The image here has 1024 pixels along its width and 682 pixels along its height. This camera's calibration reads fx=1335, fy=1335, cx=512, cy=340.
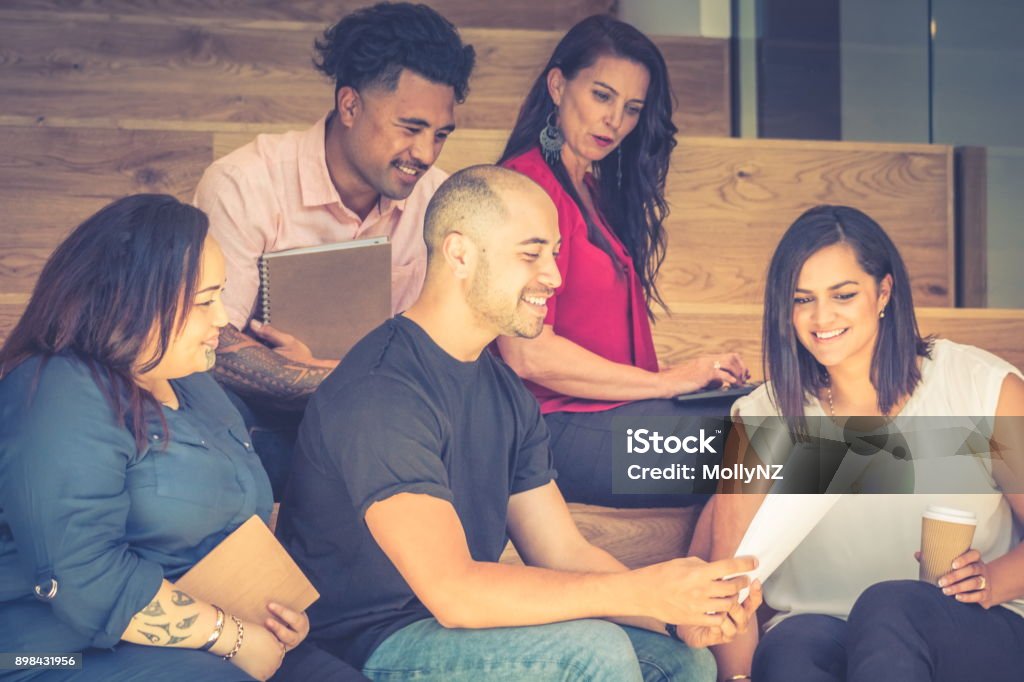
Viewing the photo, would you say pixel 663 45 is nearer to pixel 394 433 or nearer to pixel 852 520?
pixel 852 520

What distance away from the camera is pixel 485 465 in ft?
5.43

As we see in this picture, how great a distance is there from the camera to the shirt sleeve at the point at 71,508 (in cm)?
135

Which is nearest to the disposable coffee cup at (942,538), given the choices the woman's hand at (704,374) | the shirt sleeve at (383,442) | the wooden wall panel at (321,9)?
the woman's hand at (704,374)

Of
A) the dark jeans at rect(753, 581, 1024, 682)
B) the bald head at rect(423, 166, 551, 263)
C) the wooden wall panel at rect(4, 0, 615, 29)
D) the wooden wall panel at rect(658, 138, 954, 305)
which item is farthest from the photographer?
the wooden wall panel at rect(4, 0, 615, 29)

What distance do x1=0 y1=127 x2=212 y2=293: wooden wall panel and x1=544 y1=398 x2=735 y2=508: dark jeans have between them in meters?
0.92

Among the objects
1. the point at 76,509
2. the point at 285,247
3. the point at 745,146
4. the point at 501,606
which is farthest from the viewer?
the point at 745,146

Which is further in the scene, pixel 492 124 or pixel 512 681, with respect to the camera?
pixel 492 124

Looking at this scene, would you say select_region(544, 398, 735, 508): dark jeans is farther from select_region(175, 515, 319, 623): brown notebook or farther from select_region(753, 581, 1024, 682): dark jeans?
select_region(175, 515, 319, 623): brown notebook

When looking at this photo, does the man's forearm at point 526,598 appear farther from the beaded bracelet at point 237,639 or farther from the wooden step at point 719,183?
the wooden step at point 719,183

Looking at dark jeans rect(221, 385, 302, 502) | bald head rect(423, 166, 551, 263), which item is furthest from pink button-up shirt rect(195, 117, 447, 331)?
bald head rect(423, 166, 551, 263)

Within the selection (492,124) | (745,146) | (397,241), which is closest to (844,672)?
(397,241)

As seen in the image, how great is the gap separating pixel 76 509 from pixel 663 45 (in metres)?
2.16

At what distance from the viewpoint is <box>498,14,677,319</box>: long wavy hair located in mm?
2178

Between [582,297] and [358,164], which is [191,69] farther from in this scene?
[582,297]
